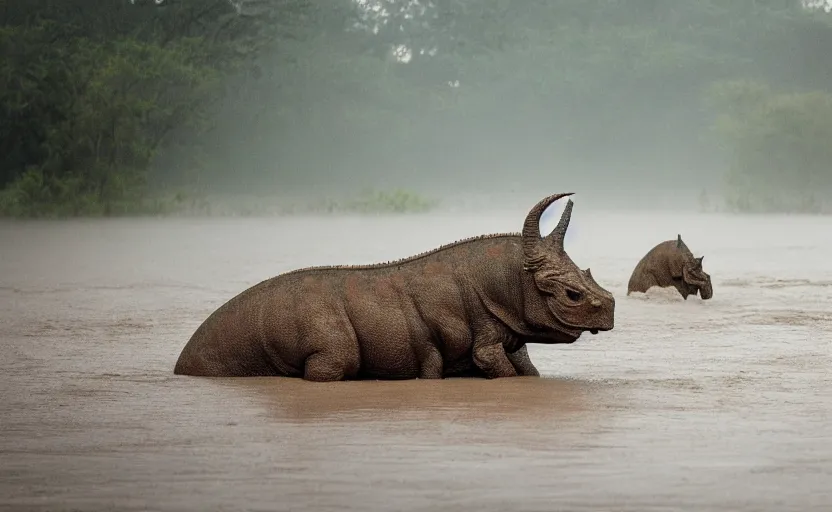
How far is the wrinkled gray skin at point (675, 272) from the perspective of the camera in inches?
594

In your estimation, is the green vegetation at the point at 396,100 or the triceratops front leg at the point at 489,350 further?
the green vegetation at the point at 396,100

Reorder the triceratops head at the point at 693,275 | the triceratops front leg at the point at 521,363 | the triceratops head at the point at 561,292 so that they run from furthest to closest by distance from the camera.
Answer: the triceratops head at the point at 693,275
the triceratops front leg at the point at 521,363
the triceratops head at the point at 561,292

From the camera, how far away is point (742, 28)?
289 ft

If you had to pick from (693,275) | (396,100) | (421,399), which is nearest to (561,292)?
(421,399)

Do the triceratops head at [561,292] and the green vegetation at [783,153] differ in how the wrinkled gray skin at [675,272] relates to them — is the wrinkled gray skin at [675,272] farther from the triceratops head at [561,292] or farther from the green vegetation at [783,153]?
the green vegetation at [783,153]

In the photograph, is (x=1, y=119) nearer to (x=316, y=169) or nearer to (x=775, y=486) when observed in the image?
(x=316, y=169)

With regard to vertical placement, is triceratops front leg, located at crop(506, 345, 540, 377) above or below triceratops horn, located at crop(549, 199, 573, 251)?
below

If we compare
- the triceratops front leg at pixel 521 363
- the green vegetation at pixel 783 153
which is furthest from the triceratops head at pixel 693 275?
the green vegetation at pixel 783 153

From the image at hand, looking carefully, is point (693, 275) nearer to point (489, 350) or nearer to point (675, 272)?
point (675, 272)

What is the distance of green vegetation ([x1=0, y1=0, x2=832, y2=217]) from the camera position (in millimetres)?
47062

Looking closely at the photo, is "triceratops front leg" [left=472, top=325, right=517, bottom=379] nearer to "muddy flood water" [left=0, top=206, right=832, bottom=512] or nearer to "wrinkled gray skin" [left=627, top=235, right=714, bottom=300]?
"muddy flood water" [left=0, top=206, right=832, bottom=512]

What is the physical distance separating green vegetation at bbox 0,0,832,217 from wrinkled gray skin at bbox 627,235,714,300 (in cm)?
2984

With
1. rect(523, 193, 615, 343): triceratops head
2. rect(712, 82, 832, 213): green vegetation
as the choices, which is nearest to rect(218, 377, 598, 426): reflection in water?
rect(523, 193, 615, 343): triceratops head

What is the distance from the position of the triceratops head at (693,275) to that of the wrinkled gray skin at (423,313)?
21.9 feet
